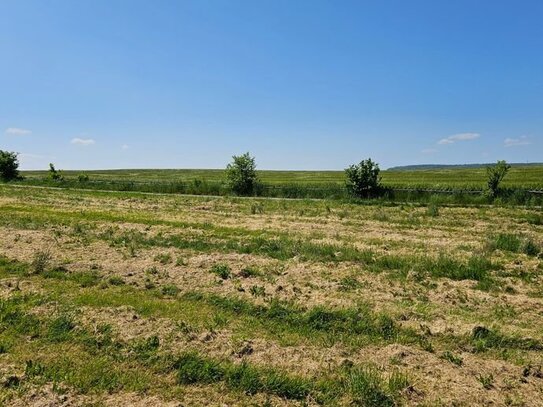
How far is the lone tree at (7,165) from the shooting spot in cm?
7162

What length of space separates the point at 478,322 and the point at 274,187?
3769 centimetres

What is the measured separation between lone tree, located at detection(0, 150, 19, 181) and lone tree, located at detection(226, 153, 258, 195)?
44.6 meters

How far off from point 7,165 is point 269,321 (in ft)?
249

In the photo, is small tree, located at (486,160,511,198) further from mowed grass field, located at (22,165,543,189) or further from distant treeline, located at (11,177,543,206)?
mowed grass field, located at (22,165,543,189)

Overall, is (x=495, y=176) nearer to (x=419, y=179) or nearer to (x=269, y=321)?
(x=269, y=321)

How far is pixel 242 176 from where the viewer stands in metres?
47.3

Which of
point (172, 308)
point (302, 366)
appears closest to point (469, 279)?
point (302, 366)

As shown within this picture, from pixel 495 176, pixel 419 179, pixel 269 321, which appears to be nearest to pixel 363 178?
pixel 495 176

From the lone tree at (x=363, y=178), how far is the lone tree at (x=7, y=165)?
191 ft

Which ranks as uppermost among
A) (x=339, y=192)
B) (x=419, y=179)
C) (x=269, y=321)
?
(x=419, y=179)

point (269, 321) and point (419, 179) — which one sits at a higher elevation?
point (419, 179)

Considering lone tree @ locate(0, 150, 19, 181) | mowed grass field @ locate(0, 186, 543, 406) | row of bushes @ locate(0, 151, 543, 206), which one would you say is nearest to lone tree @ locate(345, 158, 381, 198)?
row of bushes @ locate(0, 151, 543, 206)

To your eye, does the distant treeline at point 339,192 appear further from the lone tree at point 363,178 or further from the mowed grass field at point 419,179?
the mowed grass field at point 419,179

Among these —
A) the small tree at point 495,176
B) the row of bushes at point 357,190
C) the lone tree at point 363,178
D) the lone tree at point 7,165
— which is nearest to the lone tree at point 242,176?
the row of bushes at point 357,190
